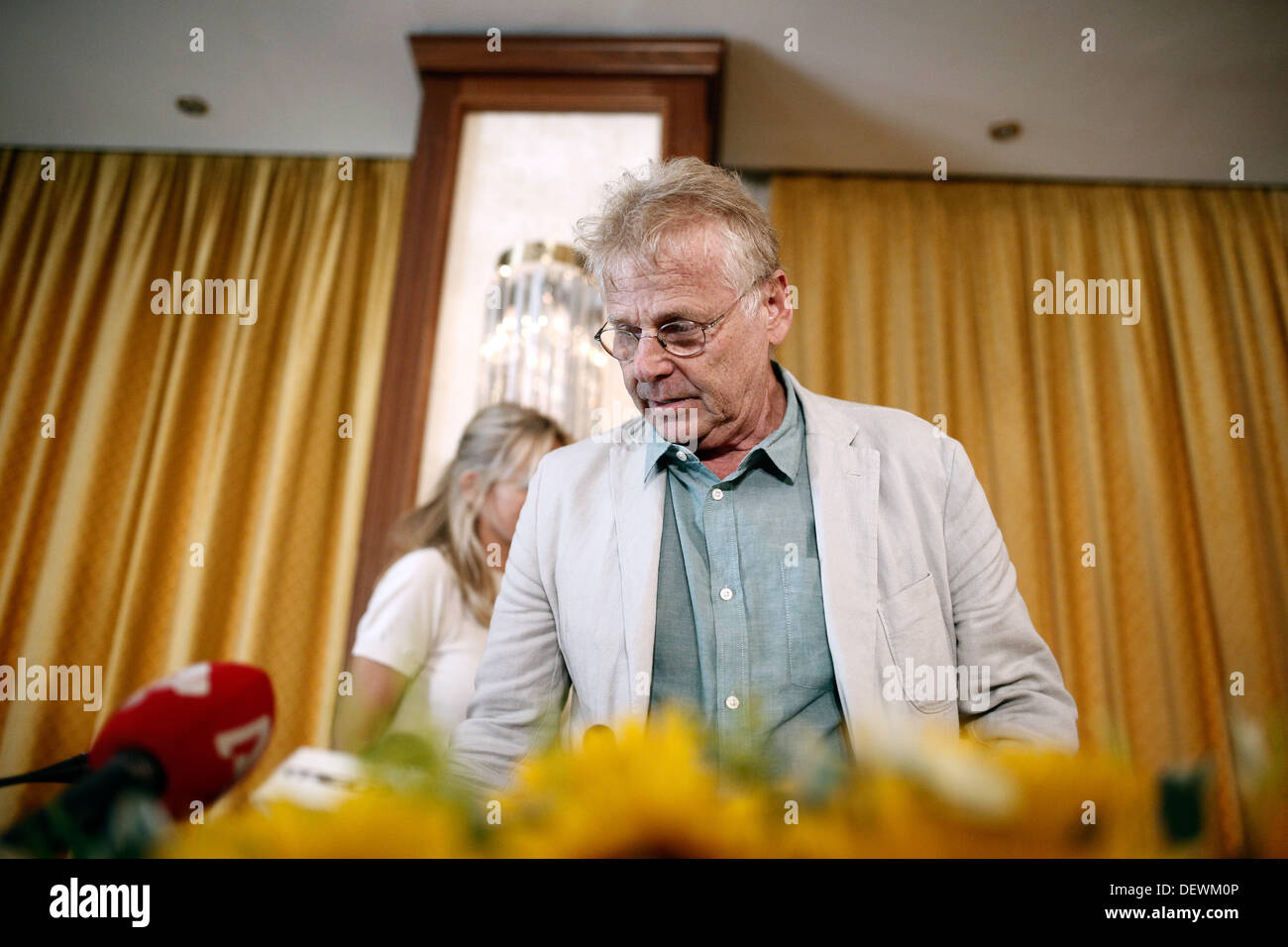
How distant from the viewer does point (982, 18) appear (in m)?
2.43

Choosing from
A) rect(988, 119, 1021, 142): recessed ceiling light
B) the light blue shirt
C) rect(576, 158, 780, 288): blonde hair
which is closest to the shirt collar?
the light blue shirt

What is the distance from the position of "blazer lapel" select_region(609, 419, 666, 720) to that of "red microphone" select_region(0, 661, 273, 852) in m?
0.60

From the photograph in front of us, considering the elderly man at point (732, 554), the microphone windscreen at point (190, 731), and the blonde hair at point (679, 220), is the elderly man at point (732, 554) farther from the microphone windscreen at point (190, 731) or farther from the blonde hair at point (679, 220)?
the microphone windscreen at point (190, 731)

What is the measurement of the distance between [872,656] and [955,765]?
0.73m

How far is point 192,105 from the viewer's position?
9.55 ft

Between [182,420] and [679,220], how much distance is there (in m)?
2.59

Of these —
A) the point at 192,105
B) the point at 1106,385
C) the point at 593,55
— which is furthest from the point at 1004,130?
the point at 192,105

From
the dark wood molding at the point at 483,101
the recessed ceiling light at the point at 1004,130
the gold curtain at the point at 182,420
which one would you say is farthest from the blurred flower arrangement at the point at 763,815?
the recessed ceiling light at the point at 1004,130

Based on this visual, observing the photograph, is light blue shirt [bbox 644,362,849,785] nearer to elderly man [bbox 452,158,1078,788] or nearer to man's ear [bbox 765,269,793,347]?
elderly man [bbox 452,158,1078,788]

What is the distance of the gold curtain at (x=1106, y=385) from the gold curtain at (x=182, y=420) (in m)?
1.79

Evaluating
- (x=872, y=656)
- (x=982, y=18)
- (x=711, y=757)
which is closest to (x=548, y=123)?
(x=982, y=18)

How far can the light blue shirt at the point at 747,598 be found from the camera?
979mm

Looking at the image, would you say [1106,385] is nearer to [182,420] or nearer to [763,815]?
[763,815]

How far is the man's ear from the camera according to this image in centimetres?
125
